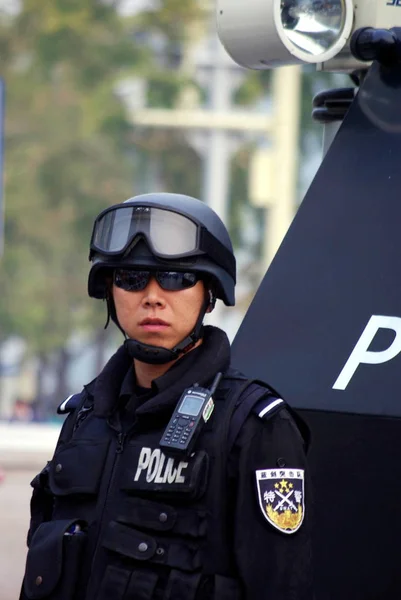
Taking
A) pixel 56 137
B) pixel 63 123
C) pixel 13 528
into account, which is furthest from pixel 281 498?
pixel 63 123

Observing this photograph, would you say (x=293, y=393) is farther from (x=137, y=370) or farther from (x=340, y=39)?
(x=340, y=39)

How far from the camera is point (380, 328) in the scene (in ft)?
11.1

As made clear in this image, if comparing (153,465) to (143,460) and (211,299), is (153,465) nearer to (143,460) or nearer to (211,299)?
(143,460)

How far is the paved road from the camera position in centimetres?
866

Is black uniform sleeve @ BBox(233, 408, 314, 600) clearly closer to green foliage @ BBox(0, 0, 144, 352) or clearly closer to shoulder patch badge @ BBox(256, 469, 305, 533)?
shoulder patch badge @ BBox(256, 469, 305, 533)

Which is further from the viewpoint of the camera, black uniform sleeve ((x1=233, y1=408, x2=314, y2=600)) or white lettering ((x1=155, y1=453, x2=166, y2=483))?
white lettering ((x1=155, y1=453, x2=166, y2=483))

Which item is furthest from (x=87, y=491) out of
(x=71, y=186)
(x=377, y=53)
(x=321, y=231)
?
(x=71, y=186)

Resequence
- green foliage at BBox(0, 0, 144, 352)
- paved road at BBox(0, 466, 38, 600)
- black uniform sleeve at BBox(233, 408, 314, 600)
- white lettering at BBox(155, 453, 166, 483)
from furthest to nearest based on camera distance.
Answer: green foliage at BBox(0, 0, 144, 352) → paved road at BBox(0, 466, 38, 600) → white lettering at BBox(155, 453, 166, 483) → black uniform sleeve at BBox(233, 408, 314, 600)

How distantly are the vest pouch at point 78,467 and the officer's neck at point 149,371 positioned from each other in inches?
6.2

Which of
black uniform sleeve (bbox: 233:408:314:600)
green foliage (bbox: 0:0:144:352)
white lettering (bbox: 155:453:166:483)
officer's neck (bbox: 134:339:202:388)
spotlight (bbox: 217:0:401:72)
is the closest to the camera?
black uniform sleeve (bbox: 233:408:314:600)

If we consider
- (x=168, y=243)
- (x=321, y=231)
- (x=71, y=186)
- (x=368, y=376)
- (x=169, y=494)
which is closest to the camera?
(x=169, y=494)

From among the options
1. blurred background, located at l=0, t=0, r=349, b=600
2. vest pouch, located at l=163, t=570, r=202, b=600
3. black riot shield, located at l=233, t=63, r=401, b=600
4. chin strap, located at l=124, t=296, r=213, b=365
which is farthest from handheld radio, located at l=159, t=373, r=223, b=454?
blurred background, located at l=0, t=0, r=349, b=600

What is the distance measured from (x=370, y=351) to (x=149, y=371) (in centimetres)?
57

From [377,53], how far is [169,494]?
1360 mm
